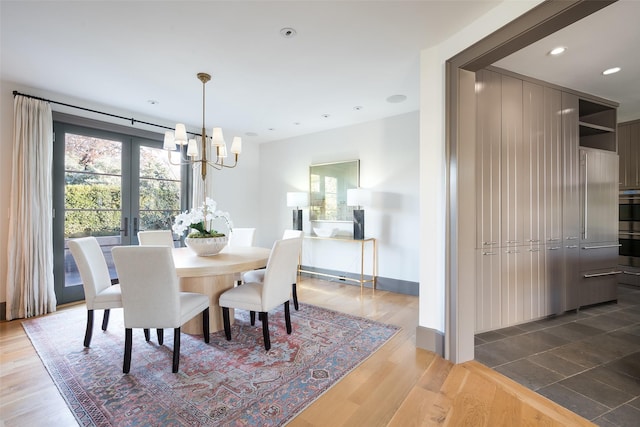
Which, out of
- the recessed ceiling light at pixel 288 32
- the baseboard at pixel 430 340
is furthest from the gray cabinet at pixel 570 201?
the recessed ceiling light at pixel 288 32

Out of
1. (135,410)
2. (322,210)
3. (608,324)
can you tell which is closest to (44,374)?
(135,410)

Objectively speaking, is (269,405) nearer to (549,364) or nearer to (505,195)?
(549,364)

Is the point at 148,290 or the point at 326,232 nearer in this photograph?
the point at 148,290

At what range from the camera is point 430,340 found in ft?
8.01

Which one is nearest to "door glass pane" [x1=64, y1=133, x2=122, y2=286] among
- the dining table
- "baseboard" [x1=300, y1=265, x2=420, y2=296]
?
the dining table

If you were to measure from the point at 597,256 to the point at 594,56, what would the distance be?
2.32 meters

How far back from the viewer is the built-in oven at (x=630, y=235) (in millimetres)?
4305

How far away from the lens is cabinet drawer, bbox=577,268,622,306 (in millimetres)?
3364

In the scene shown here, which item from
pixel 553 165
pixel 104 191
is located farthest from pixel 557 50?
pixel 104 191

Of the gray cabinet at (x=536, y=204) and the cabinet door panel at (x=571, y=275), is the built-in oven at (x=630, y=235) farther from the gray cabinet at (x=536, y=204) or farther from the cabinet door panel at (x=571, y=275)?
the cabinet door panel at (x=571, y=275)

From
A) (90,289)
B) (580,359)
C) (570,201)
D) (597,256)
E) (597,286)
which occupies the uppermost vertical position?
(570,201)

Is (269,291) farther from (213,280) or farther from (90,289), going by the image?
(90,289)

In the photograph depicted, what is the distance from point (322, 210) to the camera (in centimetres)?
507

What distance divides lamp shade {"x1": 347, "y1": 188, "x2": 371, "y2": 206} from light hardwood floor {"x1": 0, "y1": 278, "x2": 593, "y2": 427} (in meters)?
2.23
